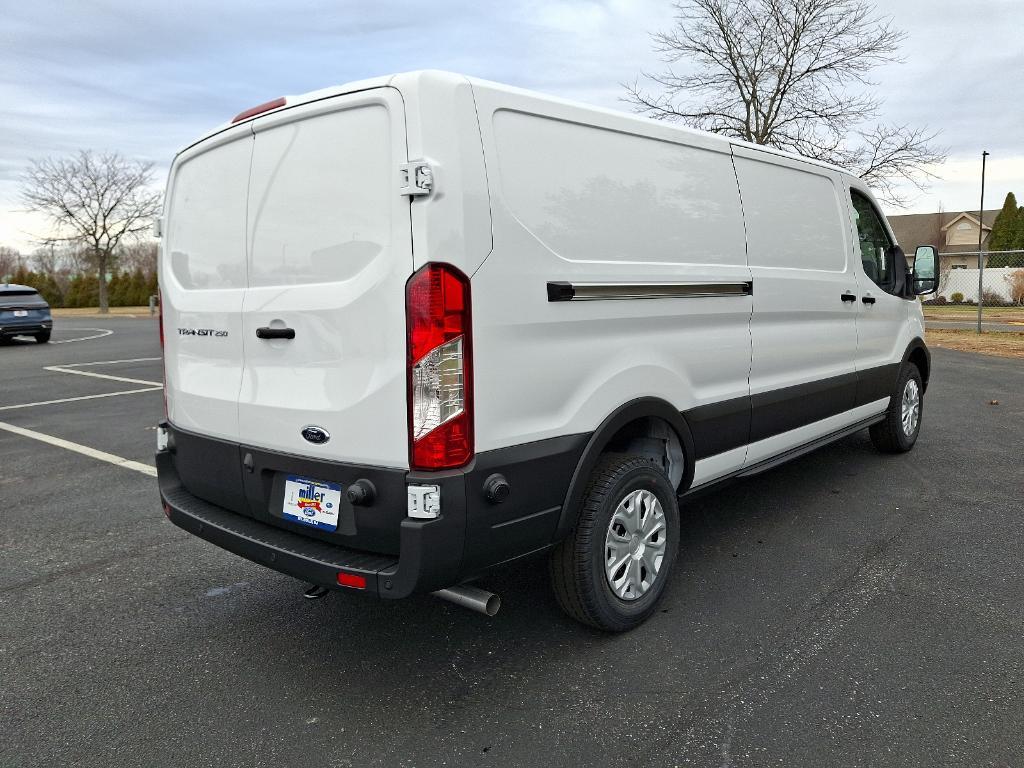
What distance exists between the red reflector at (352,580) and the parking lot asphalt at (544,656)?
18.7 inches

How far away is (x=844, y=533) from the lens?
14.4 ft

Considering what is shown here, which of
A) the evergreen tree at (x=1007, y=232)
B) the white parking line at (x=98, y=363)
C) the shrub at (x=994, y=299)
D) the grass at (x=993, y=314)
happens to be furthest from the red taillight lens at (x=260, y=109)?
the evergreen tree at (x=1007, y=232)

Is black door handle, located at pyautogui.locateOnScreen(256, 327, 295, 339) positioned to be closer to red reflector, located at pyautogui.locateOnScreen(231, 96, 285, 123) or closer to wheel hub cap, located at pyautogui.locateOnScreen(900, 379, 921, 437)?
red reflector, located at pyautogui.locateOnScreen(231, 96, 285, 123)

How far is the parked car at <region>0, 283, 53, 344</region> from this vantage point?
1822 cm

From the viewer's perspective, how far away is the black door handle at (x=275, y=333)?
280cm

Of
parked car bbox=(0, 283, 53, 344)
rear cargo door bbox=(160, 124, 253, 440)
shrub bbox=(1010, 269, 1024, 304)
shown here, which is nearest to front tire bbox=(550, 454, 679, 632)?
rear cargo door bbox=(160, 124, 253, 440)

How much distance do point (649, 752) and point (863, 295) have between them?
12.4 ft

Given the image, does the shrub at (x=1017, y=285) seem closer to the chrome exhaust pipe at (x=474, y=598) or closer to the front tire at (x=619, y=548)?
the front tire at (x=619, y=548)

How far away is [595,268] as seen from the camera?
9.84ft

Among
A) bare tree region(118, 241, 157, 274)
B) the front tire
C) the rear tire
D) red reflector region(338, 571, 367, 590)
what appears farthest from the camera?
bare tree region(118, 241, 157, 274)

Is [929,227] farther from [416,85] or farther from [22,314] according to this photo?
[416,85]

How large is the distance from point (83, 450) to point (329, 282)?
208 inches

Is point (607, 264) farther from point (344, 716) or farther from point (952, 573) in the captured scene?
point (952, 573)

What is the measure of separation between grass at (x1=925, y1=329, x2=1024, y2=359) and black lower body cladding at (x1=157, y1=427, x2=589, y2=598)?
1399 centimetres
